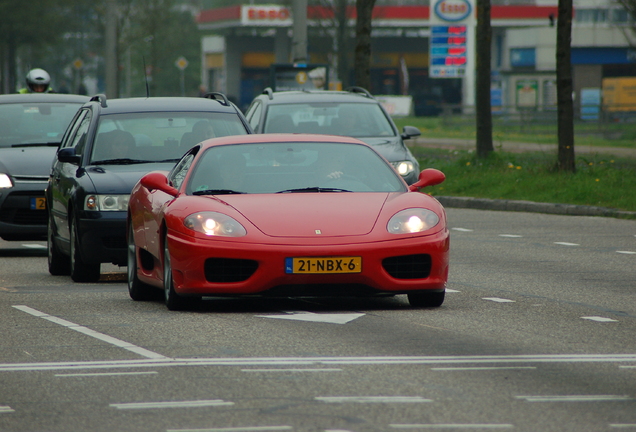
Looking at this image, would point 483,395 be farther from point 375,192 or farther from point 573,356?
point 375,192

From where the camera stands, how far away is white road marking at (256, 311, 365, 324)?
28.7ft

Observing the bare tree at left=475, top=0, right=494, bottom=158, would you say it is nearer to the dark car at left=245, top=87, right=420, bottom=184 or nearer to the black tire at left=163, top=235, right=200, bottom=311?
the dark car at left=245, top=87, right=420, bottom=184

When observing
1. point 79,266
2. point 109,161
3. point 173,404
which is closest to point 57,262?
point 79,266

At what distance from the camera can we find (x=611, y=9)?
85.4 meters

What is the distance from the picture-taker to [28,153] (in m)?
15.3

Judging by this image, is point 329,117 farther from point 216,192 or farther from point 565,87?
point 216,192

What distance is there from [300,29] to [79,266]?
769 inches

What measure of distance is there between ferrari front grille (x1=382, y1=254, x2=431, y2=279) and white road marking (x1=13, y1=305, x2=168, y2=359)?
77.1 inches

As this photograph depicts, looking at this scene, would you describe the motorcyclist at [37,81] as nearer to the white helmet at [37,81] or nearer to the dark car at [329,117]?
the white helmet at [37,81]

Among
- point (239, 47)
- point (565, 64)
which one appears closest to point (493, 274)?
point (565, 64)

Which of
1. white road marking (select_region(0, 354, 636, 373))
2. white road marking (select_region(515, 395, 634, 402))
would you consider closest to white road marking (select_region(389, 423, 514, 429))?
white road marking (select_region(515, 395, 634, 402))

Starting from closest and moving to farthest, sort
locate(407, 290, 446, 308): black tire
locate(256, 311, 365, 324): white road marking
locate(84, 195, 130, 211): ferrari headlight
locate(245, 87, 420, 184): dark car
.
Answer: locate(256, 311, 365, 324): white road marking < locate(407, 290, 446, 308): black tire < locate(84, 195, 130, 211): ferrari headlight < locate(245, 87, 420, 184): dark car

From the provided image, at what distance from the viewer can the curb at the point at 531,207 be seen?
19.3 m

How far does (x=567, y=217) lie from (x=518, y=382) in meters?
13.4
